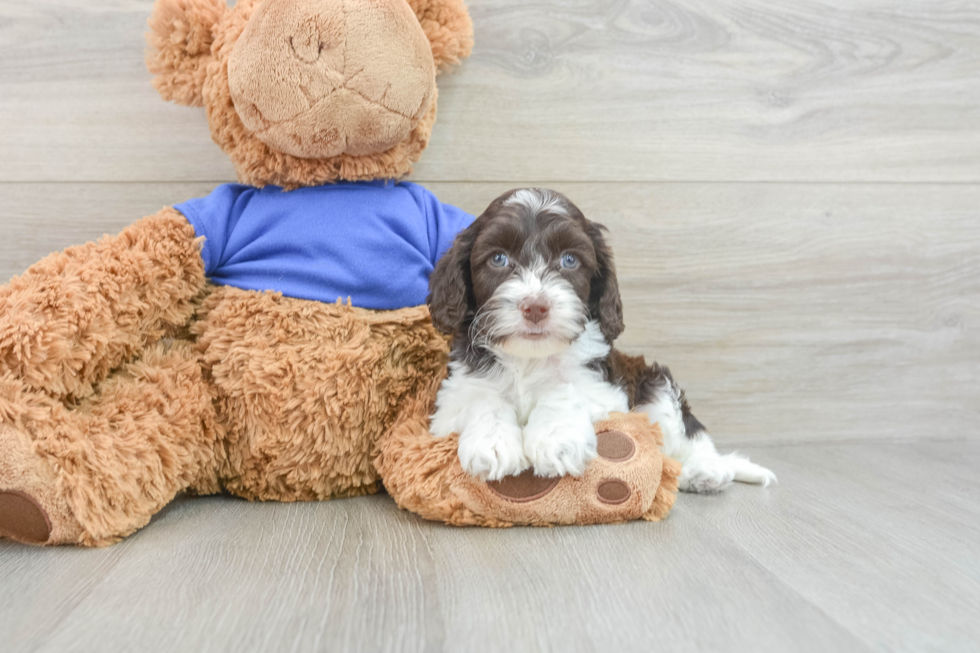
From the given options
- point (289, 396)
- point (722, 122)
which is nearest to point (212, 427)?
point (289, 396)

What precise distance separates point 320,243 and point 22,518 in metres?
0.87

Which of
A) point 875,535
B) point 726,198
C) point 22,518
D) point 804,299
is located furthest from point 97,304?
point 804,299

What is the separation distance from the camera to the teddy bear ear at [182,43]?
5.74 feet

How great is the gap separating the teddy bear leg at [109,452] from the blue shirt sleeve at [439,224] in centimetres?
69

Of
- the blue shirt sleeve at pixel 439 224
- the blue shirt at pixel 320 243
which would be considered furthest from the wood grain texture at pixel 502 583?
the blue shirt sleeve at pixel 439 224

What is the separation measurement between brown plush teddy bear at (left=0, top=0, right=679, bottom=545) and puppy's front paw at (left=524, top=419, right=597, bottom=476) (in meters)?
0.04

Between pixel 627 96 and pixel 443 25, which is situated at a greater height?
pixel 443 25

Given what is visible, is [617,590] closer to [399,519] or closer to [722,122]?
[399,519]

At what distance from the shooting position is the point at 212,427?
1.74 m

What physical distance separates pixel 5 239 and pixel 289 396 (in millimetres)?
1181

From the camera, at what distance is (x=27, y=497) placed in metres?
1.41

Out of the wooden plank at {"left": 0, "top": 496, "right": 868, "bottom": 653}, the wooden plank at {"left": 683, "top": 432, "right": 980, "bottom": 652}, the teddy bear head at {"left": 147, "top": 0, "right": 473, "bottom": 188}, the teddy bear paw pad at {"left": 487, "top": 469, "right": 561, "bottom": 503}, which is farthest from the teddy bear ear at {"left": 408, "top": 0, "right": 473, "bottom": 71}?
the wooden plank at {"left": 683, "top": 432, "right": 980, "bottom": 652}

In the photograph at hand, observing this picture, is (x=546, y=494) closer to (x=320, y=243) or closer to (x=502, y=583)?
(x=502, y=583)

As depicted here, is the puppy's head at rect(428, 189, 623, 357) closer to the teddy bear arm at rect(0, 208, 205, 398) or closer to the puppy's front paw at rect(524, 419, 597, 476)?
the puppy's front paw at rect(524, 419, 597, 476)
